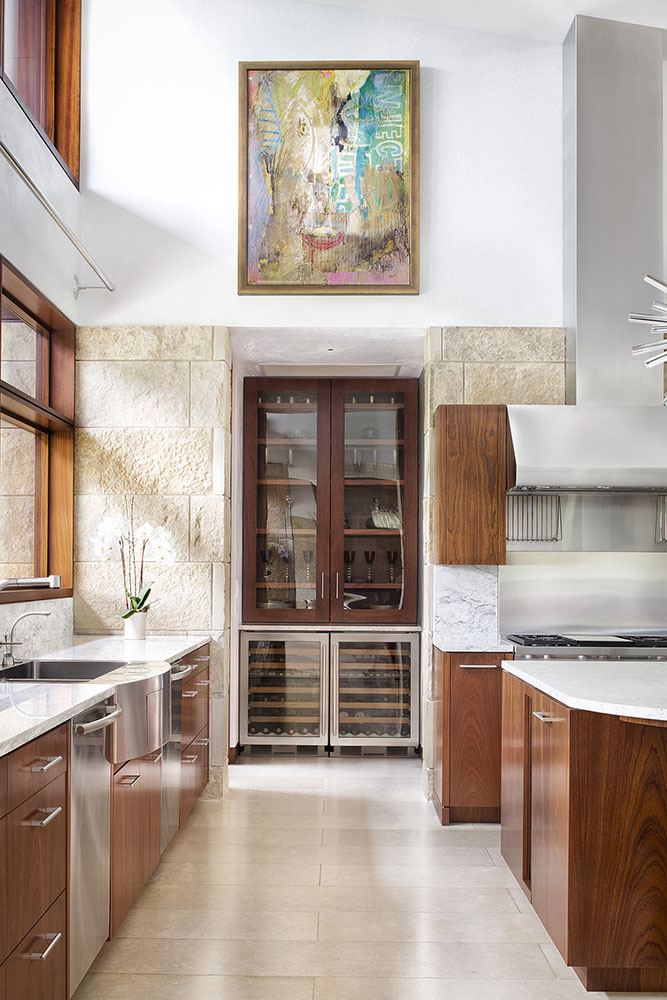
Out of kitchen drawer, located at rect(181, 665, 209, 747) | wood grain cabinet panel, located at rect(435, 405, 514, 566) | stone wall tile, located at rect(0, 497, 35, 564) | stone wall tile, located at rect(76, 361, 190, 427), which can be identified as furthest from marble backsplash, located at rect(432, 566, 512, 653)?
stone wall tile, located at rect(0, 497, 35, 564)

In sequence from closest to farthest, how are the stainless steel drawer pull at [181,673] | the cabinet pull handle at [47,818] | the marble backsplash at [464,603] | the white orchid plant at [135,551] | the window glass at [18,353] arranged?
the cabinet pull handle at [47,818], the stainless steel drawer pull at [181,673], the window glass at [18,353], the white orchid plant at [135,551], the marble backsplash at [464,603]

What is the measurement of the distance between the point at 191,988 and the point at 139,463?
106 inches

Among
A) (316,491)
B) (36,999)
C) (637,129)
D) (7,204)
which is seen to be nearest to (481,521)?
(316,491)

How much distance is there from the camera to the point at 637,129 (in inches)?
180

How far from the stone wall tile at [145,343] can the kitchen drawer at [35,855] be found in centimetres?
284

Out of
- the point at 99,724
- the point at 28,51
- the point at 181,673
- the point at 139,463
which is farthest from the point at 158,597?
the point at 28,51

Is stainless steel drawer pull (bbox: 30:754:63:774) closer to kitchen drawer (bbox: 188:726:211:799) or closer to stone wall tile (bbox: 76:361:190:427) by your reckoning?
kitchen drawer (bbox: 188:726:211:799)

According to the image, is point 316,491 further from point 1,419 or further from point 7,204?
point 7,204

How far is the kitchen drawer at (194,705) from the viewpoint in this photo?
3953 mm

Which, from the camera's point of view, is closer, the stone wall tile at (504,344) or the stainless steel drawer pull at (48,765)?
the stainless steel drawer pull at (48,765)

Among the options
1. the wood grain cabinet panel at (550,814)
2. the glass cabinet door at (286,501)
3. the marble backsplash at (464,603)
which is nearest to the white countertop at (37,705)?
the wood grain cabinet panel at (550,814)

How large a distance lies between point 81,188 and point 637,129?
2.93 m

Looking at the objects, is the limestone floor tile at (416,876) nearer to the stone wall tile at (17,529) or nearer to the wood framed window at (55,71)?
the stone wall tile at (17,529)

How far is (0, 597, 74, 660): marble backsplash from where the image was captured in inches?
145
